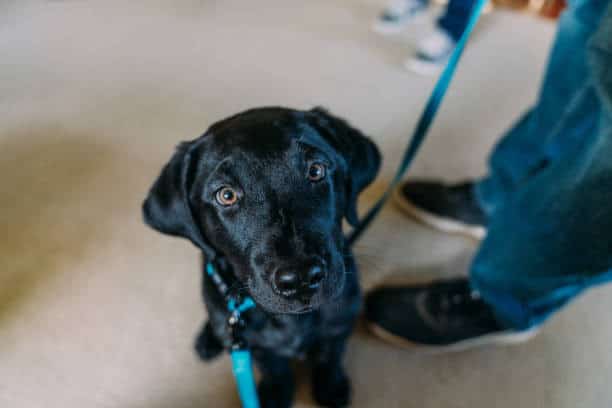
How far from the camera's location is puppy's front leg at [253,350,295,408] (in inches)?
54.2

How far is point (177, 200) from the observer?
40.5 inches

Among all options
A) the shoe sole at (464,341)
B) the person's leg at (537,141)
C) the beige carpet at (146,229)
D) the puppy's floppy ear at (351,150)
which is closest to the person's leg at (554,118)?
A: the person's leg at (537,141)

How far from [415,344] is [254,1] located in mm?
2000

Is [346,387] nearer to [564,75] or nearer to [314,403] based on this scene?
[314,403]

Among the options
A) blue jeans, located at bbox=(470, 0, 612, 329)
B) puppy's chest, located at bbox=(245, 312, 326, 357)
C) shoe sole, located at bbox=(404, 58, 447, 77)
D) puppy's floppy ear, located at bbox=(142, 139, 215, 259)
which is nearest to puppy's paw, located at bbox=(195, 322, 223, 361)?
puppy's chest, located at bbox=(245, 312, 326, 357)

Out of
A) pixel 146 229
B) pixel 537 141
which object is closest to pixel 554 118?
pixel 537 141

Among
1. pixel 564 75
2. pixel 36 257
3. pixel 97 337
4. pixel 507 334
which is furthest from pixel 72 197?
pixel 564 75

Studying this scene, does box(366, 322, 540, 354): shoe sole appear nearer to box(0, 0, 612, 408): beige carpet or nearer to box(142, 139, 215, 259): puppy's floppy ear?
box(0, 0, 612, 408): beige carpet

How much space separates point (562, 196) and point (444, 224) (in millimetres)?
876

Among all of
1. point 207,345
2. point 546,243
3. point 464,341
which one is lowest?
point 207,345

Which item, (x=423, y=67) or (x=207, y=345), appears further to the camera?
(x=423, y=67)

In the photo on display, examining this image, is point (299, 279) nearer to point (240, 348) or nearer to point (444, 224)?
point (240, 348)

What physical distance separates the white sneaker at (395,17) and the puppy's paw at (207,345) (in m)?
2.62

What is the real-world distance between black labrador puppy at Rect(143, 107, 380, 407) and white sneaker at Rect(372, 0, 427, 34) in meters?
2.45
